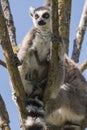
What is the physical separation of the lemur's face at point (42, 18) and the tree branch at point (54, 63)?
658 millimetres

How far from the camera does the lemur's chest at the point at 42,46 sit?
518 centimetres

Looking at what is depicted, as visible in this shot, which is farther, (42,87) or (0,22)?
(42,87)

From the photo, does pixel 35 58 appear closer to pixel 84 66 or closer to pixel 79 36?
pixel 84 66

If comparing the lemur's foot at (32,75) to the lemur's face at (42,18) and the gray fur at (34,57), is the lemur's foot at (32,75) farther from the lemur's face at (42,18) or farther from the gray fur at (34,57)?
the lemur's face at (42,18)

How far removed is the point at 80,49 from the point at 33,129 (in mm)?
1681

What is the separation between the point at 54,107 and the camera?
17.4 ft

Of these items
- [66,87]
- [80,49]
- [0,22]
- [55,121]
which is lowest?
[55,121]

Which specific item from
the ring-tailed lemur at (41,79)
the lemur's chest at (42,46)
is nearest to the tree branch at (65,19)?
the ring-tailed lemur at (41,79)

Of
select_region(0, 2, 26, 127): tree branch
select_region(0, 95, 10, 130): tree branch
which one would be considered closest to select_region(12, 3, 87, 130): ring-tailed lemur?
select_region(0, 95, 10, 130): tree branch

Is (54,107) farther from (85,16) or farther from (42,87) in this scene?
(85,16)

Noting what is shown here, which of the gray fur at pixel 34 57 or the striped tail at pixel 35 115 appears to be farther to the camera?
the gray fur at pixel 34 57

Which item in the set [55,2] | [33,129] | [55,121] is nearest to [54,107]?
[55,121]

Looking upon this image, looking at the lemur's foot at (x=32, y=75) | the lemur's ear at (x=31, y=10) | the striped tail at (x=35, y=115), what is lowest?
the striped tail at (x=35, y=115)

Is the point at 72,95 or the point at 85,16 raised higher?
the point at 85,16
